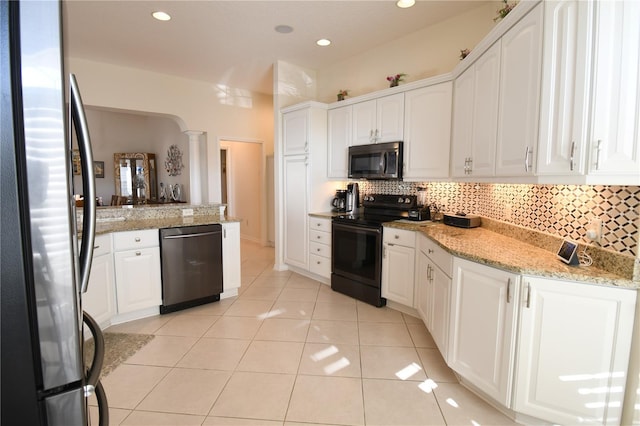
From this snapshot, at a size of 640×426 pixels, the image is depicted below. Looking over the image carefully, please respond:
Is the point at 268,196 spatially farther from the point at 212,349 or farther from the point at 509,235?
the point at 509,235

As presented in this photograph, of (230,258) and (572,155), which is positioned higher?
(572,155)

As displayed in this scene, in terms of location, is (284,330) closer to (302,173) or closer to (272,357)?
(272,357)

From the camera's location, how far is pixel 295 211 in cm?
428

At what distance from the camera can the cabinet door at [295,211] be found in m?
4.16

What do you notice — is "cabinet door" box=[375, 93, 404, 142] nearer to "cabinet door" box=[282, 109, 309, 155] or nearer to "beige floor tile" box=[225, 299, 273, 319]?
"cabinet door" box=[282, 109, 309, 155]

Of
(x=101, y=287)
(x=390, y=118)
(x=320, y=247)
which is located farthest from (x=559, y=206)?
(x=101, y=287)

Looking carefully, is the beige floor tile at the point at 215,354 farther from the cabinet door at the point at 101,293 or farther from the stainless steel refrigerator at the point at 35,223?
the stainless steel refrigerator at the point at 35,223

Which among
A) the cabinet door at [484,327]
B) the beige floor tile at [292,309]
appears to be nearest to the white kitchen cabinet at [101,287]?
the beige floor tile at [292,309]

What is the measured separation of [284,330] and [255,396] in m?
0.86

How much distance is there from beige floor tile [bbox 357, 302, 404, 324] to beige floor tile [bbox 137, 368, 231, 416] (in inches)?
55.8

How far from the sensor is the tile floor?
69.7 inches

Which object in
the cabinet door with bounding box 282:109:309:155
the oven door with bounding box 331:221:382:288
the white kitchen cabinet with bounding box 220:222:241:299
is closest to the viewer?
the oven door with bounding box 331:221:382:288

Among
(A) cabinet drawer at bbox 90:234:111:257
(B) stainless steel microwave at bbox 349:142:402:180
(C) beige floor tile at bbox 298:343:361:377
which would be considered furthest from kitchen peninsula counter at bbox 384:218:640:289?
(A) cabinet drawer at bbox 90:234:111:257

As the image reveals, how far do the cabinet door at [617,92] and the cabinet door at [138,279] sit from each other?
10.9 ft
